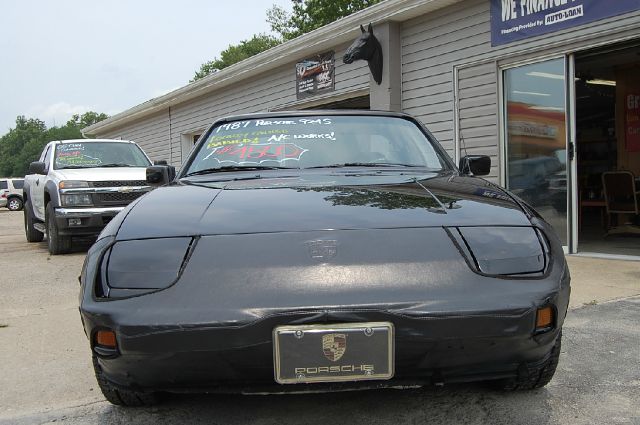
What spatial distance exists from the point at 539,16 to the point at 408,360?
657cm

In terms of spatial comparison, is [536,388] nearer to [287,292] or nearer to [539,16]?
[287,292]

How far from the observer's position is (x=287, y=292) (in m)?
1.83

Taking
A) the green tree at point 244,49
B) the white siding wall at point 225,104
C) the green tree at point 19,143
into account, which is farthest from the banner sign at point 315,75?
the green tree at point 19,143

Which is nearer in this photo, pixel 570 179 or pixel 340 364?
pixel 340 364

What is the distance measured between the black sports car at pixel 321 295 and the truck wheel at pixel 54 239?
598 centimetres

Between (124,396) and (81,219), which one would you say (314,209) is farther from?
(81,219)

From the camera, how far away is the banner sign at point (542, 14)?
6449mm

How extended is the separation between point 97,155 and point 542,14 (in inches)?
257

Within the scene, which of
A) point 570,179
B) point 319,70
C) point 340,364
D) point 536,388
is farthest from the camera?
point 319,70

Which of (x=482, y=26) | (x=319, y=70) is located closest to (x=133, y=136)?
(x=319, y=70)

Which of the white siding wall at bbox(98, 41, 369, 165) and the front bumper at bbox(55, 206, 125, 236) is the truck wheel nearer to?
the front bumper at bbox(55, 206, 125, 236)

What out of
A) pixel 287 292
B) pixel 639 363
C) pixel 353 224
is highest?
pixel 353 224

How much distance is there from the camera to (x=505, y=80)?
7855 millimetres

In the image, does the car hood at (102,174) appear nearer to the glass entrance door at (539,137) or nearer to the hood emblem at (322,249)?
the glass entrance door at (539,137)
